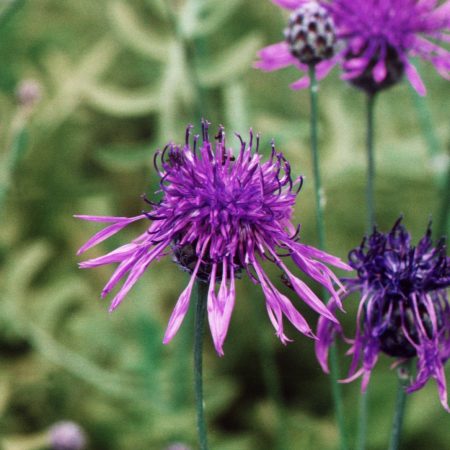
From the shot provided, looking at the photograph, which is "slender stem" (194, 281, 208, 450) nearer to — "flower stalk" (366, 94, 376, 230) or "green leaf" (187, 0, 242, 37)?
"flower stalk" (366, 94, 376, 230)

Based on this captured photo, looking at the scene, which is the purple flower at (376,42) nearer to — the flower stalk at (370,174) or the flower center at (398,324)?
the flower stalk at (370,174)

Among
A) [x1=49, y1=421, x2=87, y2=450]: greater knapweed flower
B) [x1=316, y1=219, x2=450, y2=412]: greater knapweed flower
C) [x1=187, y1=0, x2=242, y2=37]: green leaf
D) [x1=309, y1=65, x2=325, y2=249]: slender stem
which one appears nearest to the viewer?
[x1=316, y1=219, x2=450, y2=412]: greater knapweed flower

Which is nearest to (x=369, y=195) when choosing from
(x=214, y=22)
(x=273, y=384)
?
(x=273, y=384)

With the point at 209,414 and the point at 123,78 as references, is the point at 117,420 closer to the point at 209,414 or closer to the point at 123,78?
the point at 209,414

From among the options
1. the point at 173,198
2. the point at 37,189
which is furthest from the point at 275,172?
the point at 37,189

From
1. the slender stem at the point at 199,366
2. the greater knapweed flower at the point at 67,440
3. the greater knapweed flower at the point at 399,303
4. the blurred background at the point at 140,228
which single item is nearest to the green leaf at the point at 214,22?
the blurred background at the point at 140,228

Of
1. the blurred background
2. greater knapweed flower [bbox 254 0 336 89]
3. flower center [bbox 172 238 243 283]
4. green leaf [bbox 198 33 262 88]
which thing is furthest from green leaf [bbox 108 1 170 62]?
flower center [bbox 172 238 243 283]

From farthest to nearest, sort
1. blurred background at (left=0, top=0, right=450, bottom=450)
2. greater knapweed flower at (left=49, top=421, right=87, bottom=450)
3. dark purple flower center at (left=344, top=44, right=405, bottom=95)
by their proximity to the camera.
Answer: blurred background at (left=0, top=0, right=450, bottom=450) < greater knapweed flower at (left=49, top=421, right=87, bottom=450) < dark purple flower center at (left=344, top=44, right=405, bottom=95)

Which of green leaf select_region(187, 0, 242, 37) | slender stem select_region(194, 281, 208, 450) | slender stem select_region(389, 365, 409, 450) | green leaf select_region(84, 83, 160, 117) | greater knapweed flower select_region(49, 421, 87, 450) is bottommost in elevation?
greater knapweed flower select_region(49, 421, 87, 450)
